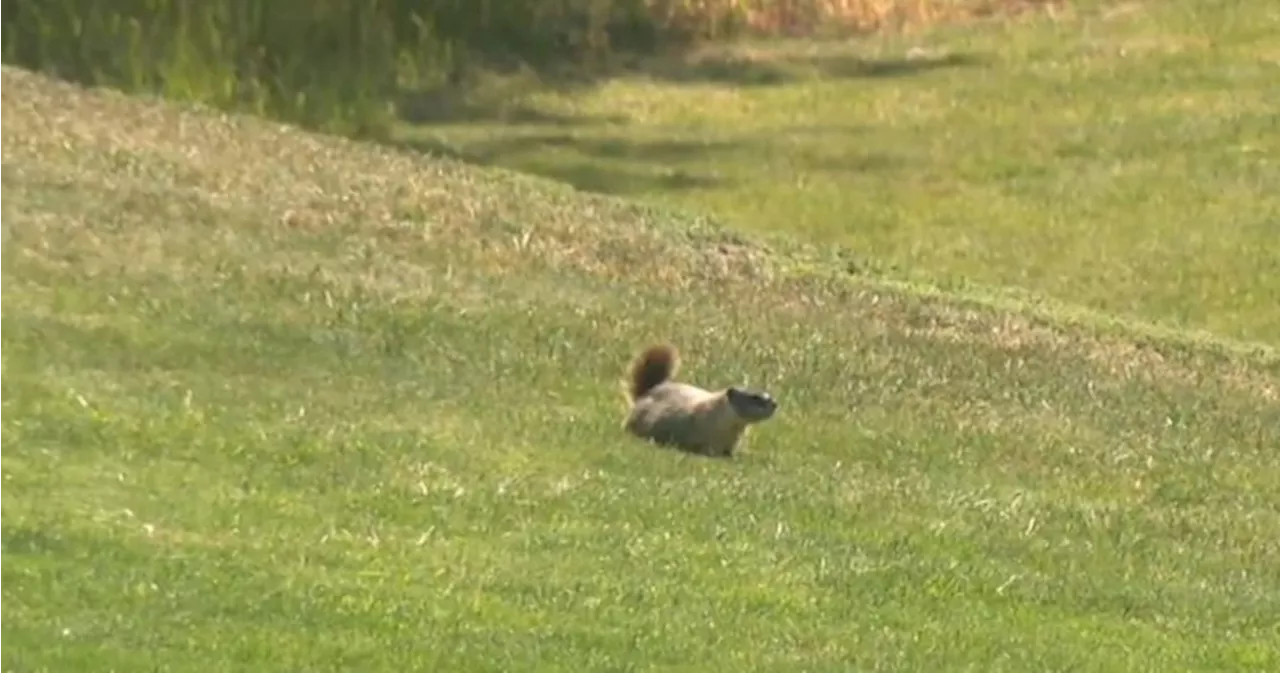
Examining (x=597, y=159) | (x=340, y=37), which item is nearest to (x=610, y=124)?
(x=597, y=159)

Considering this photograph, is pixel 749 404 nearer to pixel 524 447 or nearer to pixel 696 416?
pixel 696 416

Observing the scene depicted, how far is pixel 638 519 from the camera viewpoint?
13281 mm

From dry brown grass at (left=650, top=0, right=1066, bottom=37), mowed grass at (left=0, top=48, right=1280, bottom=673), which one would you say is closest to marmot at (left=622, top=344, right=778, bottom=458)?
mowed grass at (left=0, top=48, right=1280, bottom=673)

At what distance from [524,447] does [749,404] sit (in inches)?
45.0

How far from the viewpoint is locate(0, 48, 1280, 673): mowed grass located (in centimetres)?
1100

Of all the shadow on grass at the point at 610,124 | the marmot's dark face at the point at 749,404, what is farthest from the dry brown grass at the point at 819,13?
the marmot's dark face at the point at 749,404

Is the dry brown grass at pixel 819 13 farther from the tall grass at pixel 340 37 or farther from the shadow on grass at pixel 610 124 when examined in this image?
the shadow on grass at pixel 610 124

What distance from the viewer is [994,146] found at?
30.5m

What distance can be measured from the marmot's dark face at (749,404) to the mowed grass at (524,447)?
0.93ft

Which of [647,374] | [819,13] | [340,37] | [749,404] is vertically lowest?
[819,13]

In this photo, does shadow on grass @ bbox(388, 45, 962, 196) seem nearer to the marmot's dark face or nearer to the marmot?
the marmot

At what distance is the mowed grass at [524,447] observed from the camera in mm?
11000

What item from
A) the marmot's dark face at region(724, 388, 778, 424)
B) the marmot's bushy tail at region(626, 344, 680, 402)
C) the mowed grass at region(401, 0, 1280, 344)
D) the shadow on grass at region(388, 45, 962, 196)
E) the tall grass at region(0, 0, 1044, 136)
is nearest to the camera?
the marmot's dark face at region(724, 388, 778, 424)

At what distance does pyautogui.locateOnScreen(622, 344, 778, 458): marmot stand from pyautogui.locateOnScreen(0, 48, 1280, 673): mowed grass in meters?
0.17
